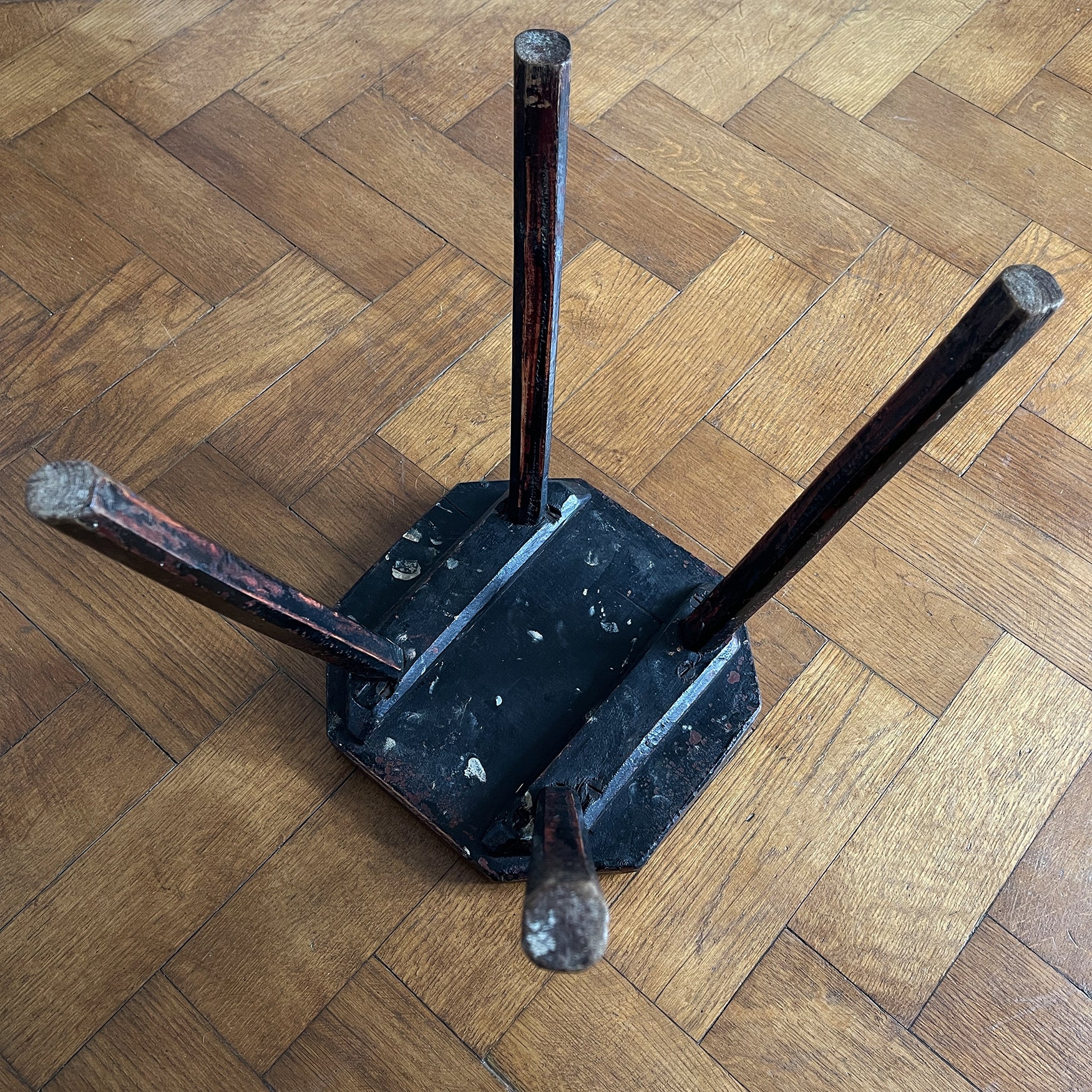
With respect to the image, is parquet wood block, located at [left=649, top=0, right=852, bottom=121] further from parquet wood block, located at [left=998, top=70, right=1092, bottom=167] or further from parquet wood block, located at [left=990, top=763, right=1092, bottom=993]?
parquet wood block, located at [left=990, top=763, right=1092, bottom=993]

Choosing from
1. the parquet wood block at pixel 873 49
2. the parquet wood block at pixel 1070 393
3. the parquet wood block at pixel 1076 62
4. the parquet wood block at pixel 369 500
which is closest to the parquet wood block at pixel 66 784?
the parquet wood block at pixel 369 500

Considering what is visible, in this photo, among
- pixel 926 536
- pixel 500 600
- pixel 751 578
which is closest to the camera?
pixel 751 578

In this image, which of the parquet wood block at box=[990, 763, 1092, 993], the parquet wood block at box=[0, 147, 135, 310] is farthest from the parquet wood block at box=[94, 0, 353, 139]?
the parquet wood block at box=[990, 763, 1092, 993]

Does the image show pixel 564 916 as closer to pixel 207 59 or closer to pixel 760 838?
pixel 760 838

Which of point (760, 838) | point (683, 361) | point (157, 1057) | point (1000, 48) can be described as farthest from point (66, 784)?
point (1000, 48)

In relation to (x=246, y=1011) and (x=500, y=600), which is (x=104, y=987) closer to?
(x=246, y=1011)

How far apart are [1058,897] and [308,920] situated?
565mm

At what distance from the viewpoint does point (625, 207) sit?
3.42ft

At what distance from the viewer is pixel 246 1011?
73cm

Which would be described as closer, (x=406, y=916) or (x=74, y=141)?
(x=406, y=916)

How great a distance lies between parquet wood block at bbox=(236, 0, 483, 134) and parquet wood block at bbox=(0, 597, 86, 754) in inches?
22.9

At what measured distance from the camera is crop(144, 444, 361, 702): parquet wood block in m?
0.85

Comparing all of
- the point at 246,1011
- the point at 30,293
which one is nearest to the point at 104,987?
the point at 246,1011

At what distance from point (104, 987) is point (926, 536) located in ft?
2.44
